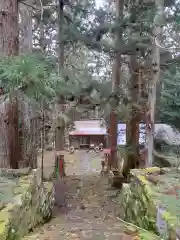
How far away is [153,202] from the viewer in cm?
351

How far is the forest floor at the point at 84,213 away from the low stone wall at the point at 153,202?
248 mm

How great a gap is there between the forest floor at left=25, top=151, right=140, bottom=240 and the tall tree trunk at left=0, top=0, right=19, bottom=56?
2.96 metres

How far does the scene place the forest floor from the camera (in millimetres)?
3737

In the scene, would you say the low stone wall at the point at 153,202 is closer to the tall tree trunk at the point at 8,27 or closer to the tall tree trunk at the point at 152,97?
the tall tree trunk at the point at 152,97

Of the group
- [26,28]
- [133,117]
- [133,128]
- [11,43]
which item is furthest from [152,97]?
[26,28]

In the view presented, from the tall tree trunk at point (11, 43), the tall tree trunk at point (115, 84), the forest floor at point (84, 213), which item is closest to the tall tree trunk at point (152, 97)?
the tall tree trunk at point (115, 84)

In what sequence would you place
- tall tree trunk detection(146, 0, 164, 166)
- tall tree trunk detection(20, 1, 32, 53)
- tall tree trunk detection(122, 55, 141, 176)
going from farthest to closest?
tall tree trunk detection(20, 1, 32, 53), tall tree trunk detection(122, 55, 141, 176), tall tree trunk detection(146, 0, 164, 166)

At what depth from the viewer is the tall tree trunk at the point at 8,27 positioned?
17.1 feet

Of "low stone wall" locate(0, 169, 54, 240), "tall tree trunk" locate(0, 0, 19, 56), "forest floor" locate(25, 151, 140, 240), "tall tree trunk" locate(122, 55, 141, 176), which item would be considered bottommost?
"forest floor" locate(25, 151, 140, 240)

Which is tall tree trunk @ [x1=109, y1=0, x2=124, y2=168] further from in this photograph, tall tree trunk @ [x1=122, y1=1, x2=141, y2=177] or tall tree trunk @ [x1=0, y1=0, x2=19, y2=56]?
tall tree trunk @ [x1=0, y1=0, x2=19, y2=56]

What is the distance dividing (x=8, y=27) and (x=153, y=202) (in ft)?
12.1

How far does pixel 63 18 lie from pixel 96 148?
8.80m

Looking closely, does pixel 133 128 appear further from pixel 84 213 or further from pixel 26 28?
pixel 26 28

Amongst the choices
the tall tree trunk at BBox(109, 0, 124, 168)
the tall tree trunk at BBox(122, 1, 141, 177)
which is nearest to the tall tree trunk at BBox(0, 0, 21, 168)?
the tall tree trunk at BBox(109, 0, 124, 168)
